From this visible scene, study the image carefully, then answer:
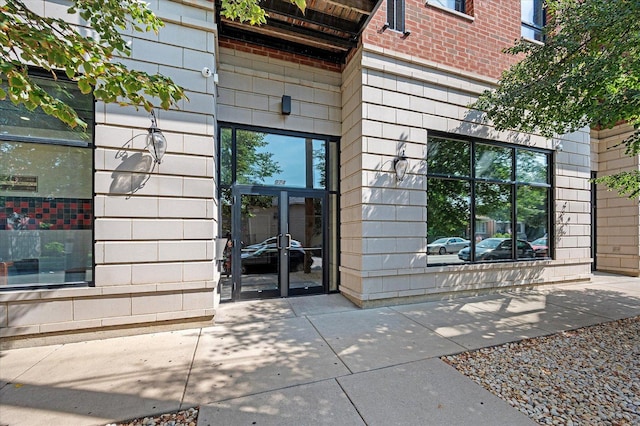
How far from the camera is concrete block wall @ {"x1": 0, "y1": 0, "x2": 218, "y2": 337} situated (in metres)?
3.79

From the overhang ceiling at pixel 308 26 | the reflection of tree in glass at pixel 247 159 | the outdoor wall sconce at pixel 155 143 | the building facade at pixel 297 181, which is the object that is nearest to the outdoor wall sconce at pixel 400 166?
the building facade at pixel 297 181

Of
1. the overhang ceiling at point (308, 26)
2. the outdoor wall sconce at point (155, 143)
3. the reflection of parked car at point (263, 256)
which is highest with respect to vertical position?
the overhang ceiling at point (308, 26)

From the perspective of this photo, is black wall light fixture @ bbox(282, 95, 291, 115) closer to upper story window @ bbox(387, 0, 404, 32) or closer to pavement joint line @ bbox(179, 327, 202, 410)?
upper story window @ bbox(387, 0, 404, 32)

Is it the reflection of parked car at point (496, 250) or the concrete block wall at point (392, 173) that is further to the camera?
the reflection of parked car at point (496, 250)

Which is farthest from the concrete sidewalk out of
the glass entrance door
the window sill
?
the window sill

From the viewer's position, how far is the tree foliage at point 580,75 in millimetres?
4066

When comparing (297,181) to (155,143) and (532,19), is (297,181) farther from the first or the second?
(532,19)

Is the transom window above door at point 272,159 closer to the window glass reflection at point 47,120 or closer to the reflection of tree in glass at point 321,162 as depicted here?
the reflection of tree in glass at point 321,162

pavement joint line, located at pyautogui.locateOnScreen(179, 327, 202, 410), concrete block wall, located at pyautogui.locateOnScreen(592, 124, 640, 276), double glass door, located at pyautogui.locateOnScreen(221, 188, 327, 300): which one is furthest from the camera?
concrete block wall, located at pyautogui.locateOnScreen(592, 124, 640, 276)

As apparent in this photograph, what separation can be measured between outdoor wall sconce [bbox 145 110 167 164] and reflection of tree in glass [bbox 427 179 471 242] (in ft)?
16.1

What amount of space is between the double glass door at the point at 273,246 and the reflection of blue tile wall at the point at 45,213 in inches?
87.2

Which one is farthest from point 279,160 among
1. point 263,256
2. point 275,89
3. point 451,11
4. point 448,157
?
point 451,11

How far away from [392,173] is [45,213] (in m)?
5.51

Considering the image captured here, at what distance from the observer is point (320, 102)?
19.9 ft
